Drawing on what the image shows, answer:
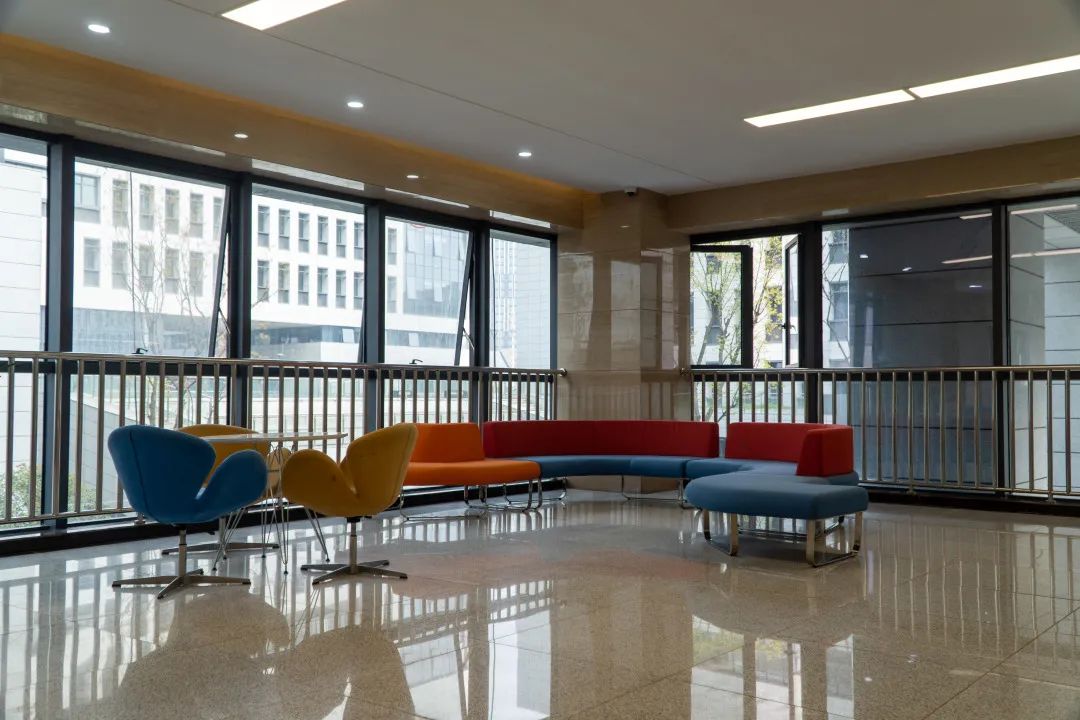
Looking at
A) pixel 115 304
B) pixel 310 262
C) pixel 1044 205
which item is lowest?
pixel 115 304

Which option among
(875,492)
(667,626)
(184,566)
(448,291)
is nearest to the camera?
(667,626)

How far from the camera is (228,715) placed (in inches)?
111

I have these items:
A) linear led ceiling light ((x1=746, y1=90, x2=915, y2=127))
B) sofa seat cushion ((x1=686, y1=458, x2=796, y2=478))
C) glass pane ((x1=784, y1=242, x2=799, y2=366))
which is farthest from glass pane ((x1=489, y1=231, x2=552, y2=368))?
linear led ceiling light ((x1=746, y1=90, x2=915, y2=127))

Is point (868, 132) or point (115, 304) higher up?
point (868, 132)

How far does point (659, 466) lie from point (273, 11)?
4853mm

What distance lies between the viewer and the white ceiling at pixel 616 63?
196 inches

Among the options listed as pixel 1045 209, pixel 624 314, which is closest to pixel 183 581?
pixel 624 314

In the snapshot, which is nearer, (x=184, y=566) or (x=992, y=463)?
(x=184, y=566)

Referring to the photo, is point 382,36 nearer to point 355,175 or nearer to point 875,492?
point 355,175

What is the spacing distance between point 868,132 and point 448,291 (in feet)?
14.0

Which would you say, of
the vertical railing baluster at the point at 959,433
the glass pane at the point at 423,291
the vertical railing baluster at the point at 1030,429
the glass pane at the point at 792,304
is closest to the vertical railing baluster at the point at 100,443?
the glass pane at the point at 423,291

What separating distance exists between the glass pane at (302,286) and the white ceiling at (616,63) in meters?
1.12

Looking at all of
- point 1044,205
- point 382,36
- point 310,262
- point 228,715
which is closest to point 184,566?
point 228,715

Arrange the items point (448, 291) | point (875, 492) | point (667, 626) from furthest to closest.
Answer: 1. point (448, 291)
2. point (875, 492)
3. point (667, 626)
